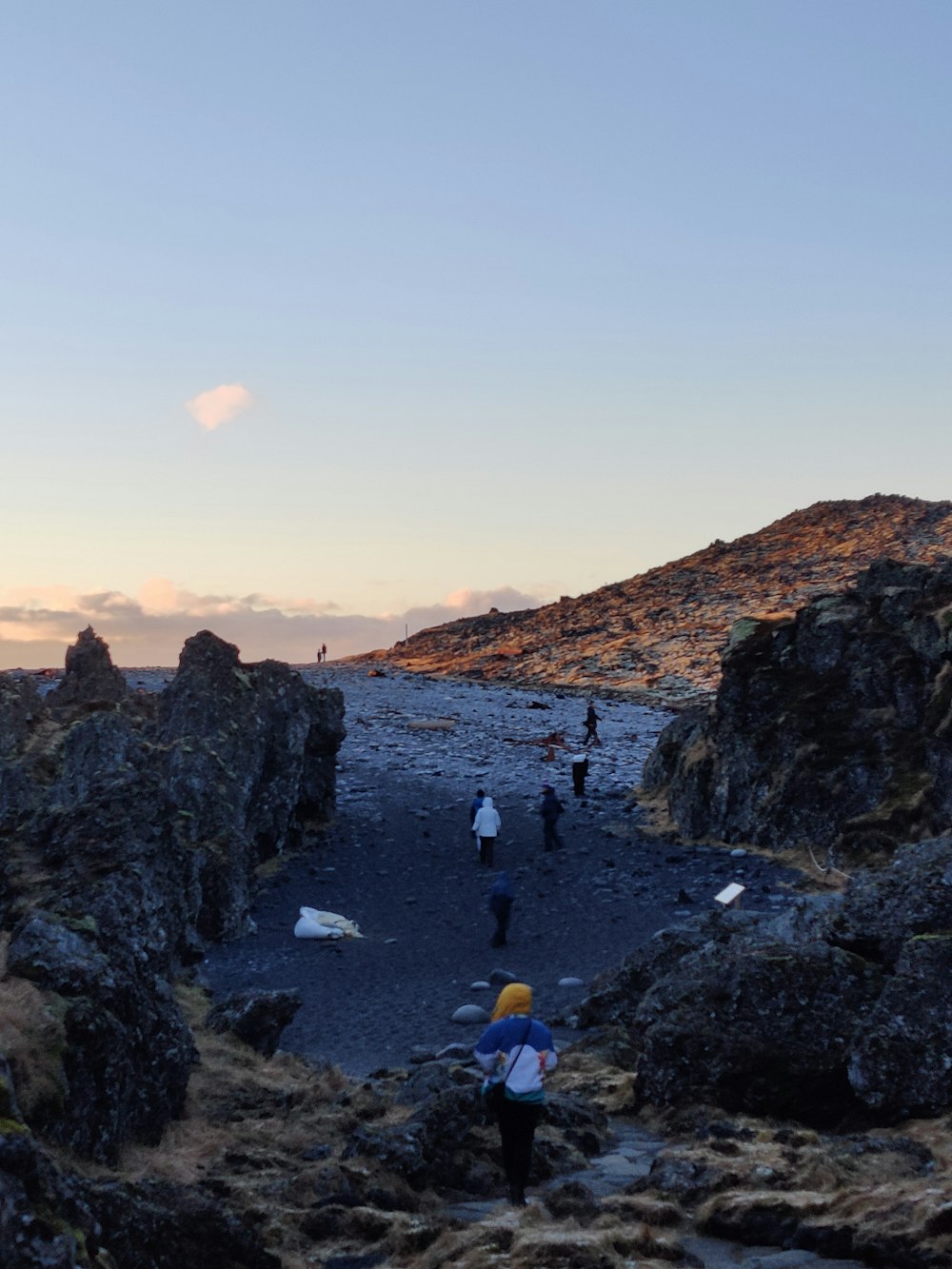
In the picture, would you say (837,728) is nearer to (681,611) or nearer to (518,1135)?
(518,1135)

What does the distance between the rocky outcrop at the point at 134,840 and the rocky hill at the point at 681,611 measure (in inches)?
1326

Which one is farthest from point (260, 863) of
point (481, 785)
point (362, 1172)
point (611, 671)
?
point (611, 671)

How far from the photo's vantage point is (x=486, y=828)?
3297cm

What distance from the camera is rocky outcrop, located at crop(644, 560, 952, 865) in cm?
3020

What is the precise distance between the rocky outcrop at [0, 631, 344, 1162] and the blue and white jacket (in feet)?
11.9

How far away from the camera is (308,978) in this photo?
2506cm

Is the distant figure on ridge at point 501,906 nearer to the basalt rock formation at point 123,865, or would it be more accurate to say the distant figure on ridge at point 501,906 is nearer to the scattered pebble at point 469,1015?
the scattered pebble at point 469,1015

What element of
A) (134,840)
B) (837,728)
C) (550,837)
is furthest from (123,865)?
(837,728)

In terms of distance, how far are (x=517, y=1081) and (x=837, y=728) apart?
23.7 meters

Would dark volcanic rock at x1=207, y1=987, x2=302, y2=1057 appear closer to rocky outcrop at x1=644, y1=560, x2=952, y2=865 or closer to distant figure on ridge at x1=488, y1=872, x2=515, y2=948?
distant figure on ridge at x1=488, y1=872, x2=515, y2=948

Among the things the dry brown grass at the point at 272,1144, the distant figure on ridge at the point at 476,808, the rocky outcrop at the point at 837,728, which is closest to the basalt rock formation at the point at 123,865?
the dry brown grass at the point at 272,1144

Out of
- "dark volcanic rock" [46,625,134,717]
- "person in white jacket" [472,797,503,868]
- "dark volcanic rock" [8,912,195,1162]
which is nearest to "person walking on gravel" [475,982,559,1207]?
"dark volcanic rock" [8,912,195,1162]

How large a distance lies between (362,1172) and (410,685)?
58.6m

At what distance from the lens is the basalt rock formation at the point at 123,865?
34.0 ft
